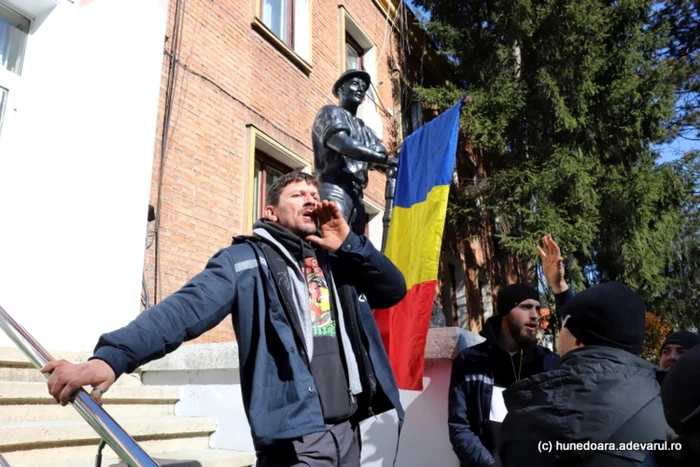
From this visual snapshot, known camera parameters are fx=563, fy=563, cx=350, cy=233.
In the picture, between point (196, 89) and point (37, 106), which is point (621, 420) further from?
point (196, 89)

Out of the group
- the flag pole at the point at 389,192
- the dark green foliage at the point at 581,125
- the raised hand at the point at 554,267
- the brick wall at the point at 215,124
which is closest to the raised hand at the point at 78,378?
the raised hand at the point at 554,267

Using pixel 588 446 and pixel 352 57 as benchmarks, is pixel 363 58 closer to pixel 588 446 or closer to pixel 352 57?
pixel 352 57

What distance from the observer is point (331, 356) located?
6.63 feet

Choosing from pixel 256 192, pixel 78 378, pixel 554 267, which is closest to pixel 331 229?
pixel 78 378

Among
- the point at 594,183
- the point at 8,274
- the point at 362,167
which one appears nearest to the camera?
the point at 362,167

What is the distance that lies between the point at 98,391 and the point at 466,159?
45.2ft

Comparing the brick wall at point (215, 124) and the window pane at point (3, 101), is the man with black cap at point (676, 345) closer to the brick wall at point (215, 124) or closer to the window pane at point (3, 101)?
the brick wall at point (215, 124)

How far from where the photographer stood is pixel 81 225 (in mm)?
4734

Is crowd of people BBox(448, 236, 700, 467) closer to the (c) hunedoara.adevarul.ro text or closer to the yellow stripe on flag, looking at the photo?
the (c) hunedoara.adevarul.ro text

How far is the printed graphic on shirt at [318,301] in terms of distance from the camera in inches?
81.3

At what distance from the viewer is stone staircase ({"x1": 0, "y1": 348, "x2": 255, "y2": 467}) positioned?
3004 millimetres

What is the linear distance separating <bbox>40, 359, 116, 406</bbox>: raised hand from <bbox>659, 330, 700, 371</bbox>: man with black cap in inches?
129

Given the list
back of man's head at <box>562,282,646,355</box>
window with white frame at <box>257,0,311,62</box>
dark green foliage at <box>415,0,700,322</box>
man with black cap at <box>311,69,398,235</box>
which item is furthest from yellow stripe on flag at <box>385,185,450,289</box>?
dark green foliage at <box>415,0,700,322</box>

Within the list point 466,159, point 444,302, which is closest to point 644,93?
point 466,159
